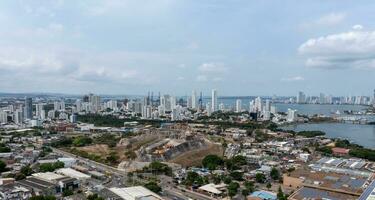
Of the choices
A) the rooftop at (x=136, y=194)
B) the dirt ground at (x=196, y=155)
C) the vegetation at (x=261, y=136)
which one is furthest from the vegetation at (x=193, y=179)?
the vegetation at (x=261, y=136)

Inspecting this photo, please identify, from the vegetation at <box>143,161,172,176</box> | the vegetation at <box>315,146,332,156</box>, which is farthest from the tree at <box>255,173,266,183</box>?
the vegetation at <box>315,146,332,156</box>

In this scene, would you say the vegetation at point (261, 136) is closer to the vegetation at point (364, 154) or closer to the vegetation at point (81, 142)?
the vegetation at point (364, 154)

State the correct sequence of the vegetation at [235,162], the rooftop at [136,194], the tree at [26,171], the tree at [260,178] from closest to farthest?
the rooftop at [136,194], the tree at [260,178], the tree at [26,171], the vegetation at [235,162]

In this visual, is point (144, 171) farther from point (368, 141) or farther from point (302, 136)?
point (368, 141)

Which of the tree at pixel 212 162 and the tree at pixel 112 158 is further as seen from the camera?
the tree at pixel 112 158

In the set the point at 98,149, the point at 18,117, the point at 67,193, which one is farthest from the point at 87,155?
the point at 18,117

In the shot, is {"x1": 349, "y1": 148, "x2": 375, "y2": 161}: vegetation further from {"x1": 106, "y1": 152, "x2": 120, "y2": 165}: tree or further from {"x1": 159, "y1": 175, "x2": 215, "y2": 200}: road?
{"x1": 106, "y1": 152, "x2": 120, "y2": 165}: tree

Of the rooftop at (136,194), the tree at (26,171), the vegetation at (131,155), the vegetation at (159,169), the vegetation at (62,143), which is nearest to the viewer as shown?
the rooftop at (136,194)

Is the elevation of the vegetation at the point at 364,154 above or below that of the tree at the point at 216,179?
above

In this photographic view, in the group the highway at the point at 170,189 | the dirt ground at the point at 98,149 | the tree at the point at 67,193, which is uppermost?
the dirt ground at the point at 98,149
